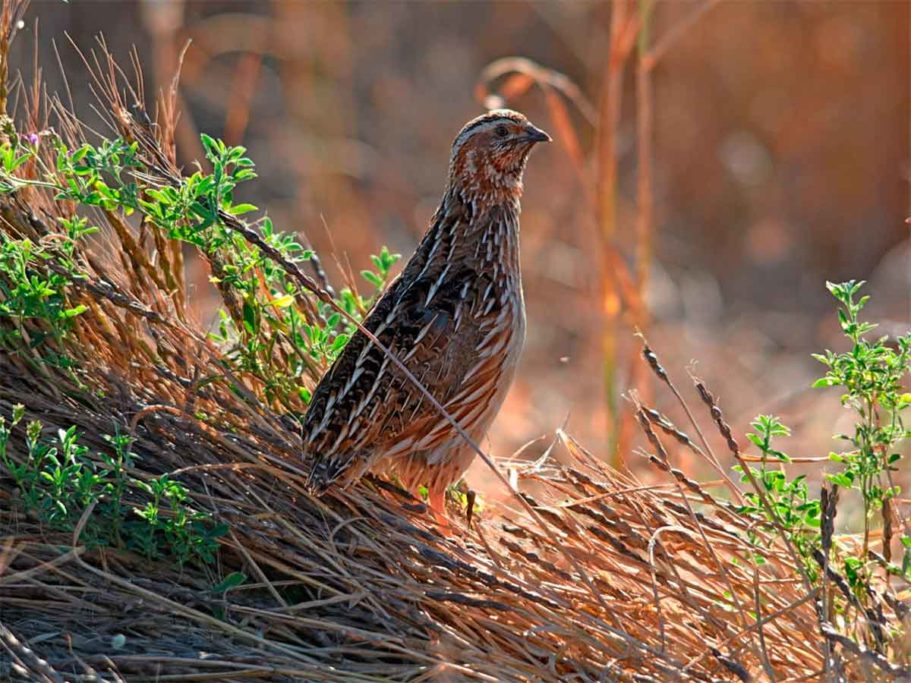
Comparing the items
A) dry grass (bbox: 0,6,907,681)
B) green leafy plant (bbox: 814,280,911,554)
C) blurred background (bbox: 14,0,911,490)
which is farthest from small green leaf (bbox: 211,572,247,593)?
blurred background (bbox: 14,0,911,490)

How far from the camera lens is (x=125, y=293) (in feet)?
11.8

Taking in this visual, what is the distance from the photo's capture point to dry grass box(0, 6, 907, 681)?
3.09 meters

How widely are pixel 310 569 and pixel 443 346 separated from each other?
743mm

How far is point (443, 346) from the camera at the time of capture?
3.71m

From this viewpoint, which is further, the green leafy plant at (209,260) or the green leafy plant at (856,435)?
the green leafy plant at (209,260)

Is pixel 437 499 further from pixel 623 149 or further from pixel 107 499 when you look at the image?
pixel 623 149

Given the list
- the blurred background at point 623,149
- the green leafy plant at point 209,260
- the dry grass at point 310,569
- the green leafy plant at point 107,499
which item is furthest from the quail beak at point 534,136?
the blurred background at point 623,149

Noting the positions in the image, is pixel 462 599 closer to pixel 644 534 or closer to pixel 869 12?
pixel 644 534

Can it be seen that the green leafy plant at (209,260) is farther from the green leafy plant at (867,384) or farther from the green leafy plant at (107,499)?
the green leafy plant at (867,384)

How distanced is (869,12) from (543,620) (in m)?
8.07

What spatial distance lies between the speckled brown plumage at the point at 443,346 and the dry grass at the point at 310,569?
0.47 feet

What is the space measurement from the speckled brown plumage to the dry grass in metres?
0.14

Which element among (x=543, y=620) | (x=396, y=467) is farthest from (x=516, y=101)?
(x=543, y=620)

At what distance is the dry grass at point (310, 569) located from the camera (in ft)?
10.1
